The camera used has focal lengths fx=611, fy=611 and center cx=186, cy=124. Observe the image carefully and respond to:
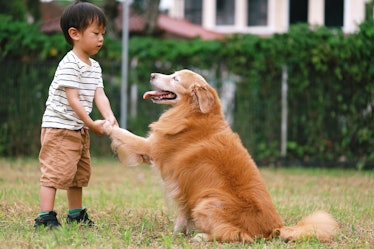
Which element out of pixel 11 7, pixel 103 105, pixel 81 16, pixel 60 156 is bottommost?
pixel 60 156

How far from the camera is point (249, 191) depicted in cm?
453

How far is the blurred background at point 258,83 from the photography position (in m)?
10.7

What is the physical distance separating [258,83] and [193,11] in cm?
1153

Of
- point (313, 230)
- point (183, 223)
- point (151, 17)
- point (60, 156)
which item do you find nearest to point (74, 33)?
point (60, 156)

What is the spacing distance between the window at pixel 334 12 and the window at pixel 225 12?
3219mm

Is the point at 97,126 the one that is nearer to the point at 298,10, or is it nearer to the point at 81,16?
the point at 81,16

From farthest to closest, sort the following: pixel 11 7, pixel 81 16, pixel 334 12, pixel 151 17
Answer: pixel 334 12
pixel 11 7
pixel 151 17
pixel 81 16

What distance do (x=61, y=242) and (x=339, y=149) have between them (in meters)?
7.55

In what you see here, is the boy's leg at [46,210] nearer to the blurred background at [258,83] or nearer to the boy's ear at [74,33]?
the boy's ear at [74,33]

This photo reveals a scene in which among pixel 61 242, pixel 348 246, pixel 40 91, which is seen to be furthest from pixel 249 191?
pixel 40 91

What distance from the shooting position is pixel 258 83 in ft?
36.1

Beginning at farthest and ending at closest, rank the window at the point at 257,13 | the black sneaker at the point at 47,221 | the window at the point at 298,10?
the window at the point at 257,13, the window at the point at 298,10, the black sneaker at the point at 47,221

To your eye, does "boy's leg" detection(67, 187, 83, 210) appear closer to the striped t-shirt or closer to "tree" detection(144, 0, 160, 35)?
the striped t-shirt

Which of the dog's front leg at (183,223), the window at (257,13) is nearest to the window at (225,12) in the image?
the window at (257,13)
